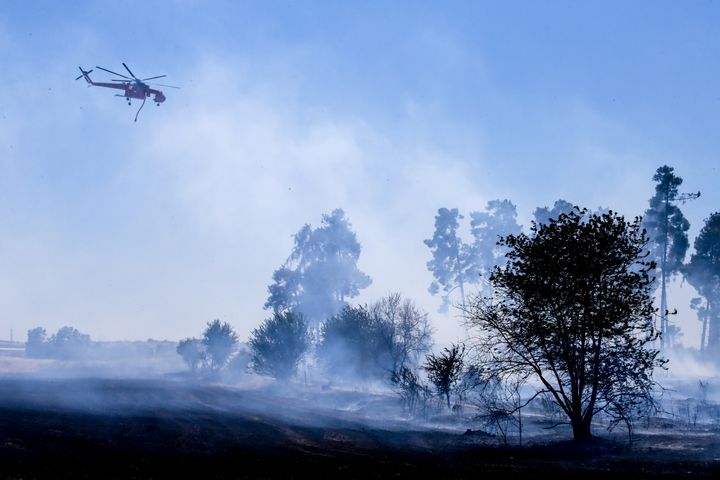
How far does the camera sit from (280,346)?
6444 centimetres

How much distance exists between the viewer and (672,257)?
72500mm

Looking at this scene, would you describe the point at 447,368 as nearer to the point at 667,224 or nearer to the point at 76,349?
the point at 667,224

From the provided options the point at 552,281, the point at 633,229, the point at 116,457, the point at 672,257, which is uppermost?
the point at 672,257

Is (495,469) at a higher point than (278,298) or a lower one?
lower

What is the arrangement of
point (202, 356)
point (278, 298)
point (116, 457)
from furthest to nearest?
point (278, 298) < point (202, 356) < point (116, 457)

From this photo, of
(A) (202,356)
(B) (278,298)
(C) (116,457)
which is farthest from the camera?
(B) (278,298)

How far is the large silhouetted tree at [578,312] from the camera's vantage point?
74.9 feet

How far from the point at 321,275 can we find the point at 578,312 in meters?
68.7

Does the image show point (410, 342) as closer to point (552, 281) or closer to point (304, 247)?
point (304, 247)

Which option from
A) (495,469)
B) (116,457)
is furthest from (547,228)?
(116,457)

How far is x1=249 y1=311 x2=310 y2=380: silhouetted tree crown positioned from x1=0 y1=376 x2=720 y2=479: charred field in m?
25.1

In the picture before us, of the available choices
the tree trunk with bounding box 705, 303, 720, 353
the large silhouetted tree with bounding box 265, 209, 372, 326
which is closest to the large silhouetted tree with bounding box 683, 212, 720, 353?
the tree trunk with bounding box 705, 303, 720, 353

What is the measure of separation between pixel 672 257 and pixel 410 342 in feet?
115

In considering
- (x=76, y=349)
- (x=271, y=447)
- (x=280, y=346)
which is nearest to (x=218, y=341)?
(x=280, y=346)
